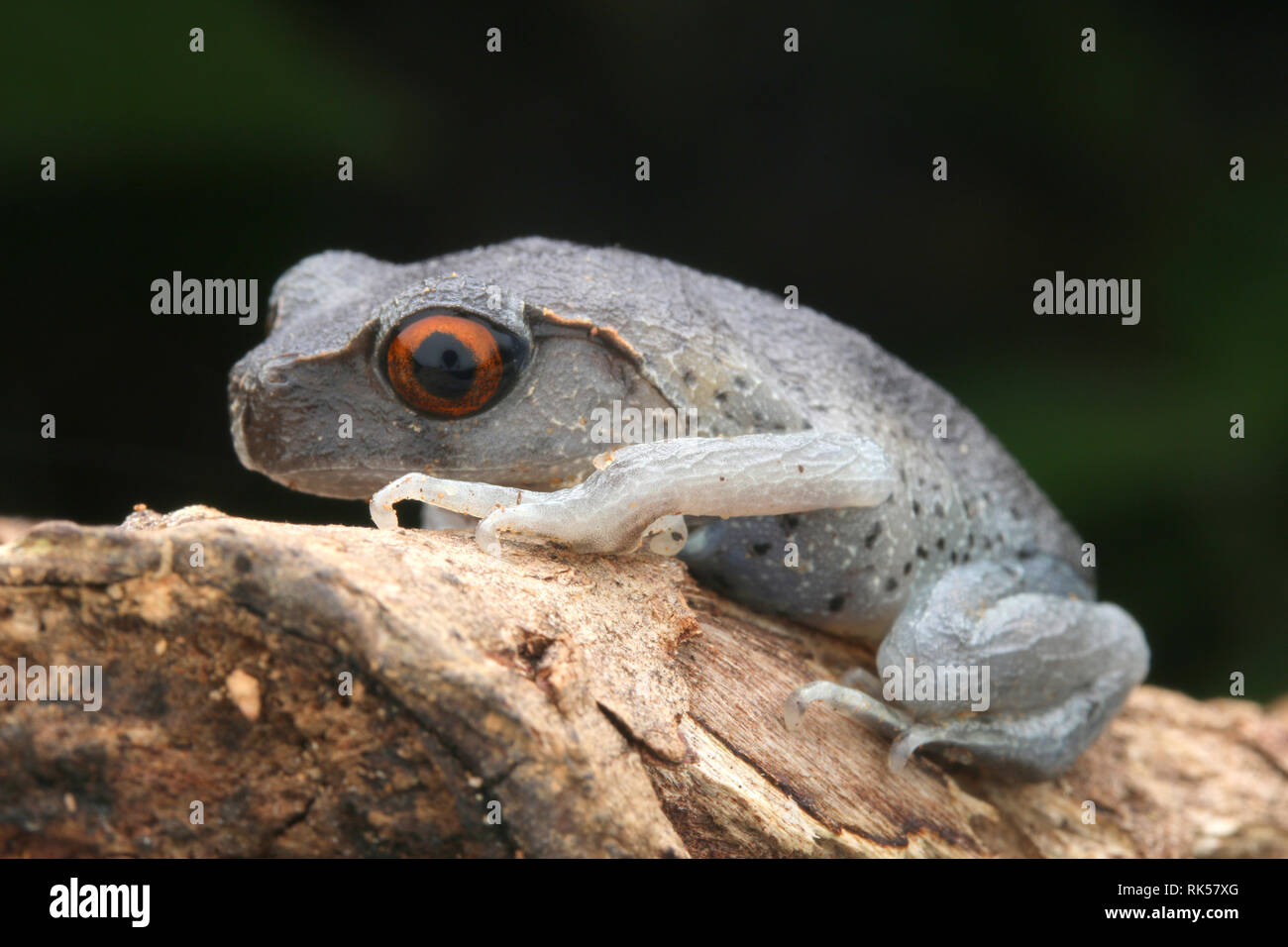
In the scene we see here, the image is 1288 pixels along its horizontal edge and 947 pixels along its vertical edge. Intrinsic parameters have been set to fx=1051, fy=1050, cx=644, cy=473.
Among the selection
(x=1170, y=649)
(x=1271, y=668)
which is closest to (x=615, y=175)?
(x=1170, y=649)

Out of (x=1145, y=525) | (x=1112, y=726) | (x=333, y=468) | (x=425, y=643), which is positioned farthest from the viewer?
(x=1145, y=525)

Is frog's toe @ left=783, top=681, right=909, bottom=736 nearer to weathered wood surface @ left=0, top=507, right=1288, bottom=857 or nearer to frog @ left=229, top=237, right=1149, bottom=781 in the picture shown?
frog @ left=229, top=237, right=1149, bottom=781

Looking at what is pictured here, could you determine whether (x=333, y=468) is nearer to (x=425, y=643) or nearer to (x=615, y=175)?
(x=425, y=643)

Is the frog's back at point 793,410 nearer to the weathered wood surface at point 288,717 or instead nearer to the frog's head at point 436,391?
the frog's head at point 436,391

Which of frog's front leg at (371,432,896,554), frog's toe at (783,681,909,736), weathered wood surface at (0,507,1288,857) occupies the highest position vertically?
frog's front leg at (371,432,896,554)

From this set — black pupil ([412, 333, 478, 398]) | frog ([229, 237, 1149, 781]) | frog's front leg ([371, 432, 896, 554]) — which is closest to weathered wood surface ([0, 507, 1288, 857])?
frog's front leg ([371, 432, 896, 554])

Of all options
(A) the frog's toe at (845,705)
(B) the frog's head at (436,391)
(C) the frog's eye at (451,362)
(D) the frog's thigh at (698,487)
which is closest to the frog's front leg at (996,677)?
(A) the frog's toe at (845,705)

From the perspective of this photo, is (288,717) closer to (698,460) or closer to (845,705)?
(698,460)
